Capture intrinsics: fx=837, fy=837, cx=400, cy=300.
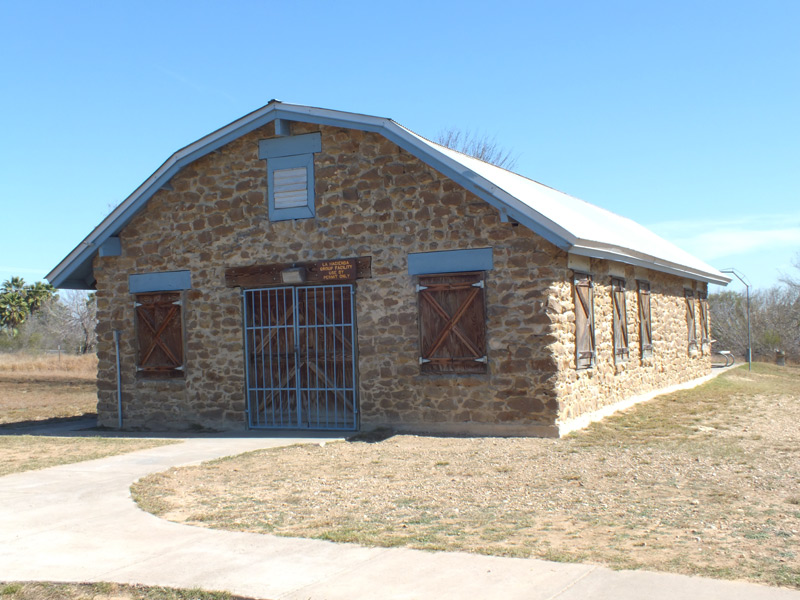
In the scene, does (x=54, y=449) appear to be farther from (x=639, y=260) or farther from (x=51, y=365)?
(x=51, y=365)

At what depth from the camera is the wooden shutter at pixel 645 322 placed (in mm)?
15492

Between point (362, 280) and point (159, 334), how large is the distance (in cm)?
390

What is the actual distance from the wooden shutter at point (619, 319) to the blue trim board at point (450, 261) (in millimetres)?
3318

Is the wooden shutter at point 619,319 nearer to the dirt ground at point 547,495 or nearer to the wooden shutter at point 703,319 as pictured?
the dirt ground at point 547,495

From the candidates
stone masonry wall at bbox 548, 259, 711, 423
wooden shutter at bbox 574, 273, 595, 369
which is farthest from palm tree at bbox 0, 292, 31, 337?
wooden shutter at bbox 574, 273, 595, 369

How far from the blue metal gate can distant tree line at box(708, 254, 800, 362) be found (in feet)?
83.4

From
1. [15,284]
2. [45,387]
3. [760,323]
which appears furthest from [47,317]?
[760,323]

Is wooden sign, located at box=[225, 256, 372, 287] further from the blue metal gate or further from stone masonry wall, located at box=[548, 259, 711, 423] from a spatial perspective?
stone masonry wall, located at box=[548, 259, 711, 423]

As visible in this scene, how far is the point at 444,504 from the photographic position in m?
7.33

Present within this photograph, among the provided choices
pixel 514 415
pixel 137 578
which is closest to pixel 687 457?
pixel 514 415

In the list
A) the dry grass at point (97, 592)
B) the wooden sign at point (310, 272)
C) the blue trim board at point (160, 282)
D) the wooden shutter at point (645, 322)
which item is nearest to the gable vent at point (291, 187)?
→ the wooden sign at point (310, 272)

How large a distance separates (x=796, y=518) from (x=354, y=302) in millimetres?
7445

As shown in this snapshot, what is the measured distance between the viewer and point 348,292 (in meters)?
13.0

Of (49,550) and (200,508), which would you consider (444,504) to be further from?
(49,550)
